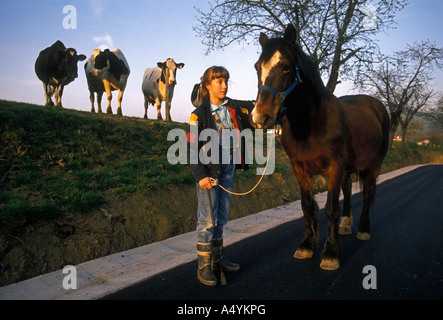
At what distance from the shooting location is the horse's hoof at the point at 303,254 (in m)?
3.80

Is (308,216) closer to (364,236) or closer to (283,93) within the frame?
(364,236)

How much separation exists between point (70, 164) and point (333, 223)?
16.0 ft

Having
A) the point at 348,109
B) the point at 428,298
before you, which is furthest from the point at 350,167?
the point at 428,298

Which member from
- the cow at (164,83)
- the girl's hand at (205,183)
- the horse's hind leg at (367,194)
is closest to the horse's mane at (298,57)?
the girl's hand at (205,183)

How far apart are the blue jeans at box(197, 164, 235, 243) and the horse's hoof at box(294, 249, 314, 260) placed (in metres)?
1.13

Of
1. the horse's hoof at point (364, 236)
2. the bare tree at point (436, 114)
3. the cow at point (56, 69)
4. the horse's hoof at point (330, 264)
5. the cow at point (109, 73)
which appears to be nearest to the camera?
the horse's hoof at point (330, 264)

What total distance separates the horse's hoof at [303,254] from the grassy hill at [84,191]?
2104 mm

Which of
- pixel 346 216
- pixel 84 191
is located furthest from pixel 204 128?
pixel 346 216

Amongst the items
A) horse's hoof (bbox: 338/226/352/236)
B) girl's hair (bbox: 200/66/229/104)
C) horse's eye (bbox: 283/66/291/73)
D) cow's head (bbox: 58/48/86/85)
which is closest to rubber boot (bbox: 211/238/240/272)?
girl's hair (bbox: 200/66/229/104)

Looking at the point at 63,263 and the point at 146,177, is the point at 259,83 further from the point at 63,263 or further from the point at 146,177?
the point at 146,177

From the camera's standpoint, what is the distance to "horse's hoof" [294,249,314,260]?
3797 millimetres

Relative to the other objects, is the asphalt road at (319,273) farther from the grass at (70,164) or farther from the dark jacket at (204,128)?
the grass at (70,164)
